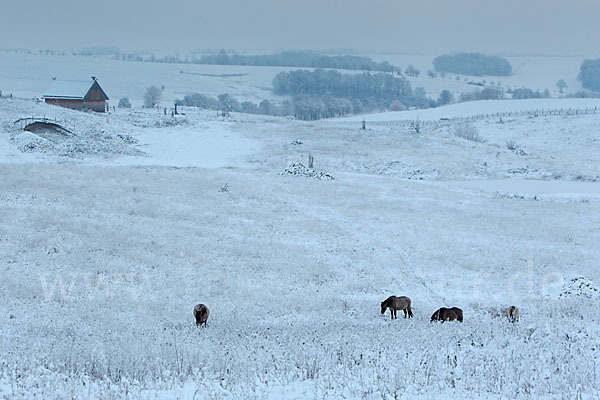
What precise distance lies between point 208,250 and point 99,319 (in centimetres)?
801

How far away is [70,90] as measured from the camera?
8106 cm

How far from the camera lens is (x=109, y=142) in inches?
2143

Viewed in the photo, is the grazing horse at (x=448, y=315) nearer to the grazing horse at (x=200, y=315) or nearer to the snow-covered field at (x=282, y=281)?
the snow-covered field at (x=282, y=281)

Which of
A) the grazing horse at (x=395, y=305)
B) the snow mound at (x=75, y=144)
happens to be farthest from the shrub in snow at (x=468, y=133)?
the grazing horse at (x=395, y=305)

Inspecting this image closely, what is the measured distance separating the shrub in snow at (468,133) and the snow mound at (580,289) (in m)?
63.1

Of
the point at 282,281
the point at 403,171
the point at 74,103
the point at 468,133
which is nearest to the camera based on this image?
the point at 282,281

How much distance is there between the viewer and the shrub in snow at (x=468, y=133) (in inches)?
3120

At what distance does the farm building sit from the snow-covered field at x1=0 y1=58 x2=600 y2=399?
3299cm

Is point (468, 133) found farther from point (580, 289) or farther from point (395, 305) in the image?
point (395, 305)

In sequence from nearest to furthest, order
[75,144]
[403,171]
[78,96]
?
1. [75,144]
2. [403,171]
3. [78,96]

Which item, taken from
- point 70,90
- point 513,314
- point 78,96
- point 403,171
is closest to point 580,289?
point 513,314

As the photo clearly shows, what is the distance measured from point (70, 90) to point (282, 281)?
73.1m

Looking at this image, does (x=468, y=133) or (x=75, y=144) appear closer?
(x=75, y=144)

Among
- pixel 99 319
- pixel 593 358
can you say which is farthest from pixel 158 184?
pixel 593 358
